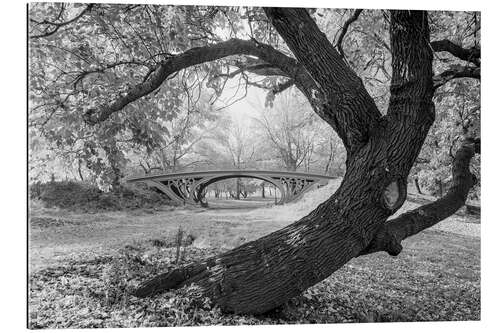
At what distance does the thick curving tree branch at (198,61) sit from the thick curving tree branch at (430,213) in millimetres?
919

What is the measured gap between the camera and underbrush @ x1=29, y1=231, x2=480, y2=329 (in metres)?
2.43

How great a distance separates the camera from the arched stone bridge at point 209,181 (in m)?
3.25

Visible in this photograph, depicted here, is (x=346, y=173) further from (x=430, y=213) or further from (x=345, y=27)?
(x=345, y=27)

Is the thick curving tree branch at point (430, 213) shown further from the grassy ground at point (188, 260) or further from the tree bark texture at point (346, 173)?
the grassy ground at point (188, 260)

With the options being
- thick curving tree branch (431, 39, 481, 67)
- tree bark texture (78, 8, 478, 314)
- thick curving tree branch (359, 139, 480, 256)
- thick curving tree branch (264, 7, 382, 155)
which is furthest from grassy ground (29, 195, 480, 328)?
thick curving tree branch (431, 39, 481, 67)

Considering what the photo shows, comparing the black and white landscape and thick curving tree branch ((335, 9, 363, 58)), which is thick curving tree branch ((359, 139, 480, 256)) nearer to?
the black and white landscape

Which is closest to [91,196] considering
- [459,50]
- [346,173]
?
[346,173]

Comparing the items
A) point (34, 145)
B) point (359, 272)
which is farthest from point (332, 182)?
point (34, 145)

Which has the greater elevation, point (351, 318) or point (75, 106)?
point (75, 106)

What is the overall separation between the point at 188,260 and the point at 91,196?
0.84 m

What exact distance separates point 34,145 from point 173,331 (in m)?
1.42

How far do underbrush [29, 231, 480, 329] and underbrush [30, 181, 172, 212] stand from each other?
1.10 feet
